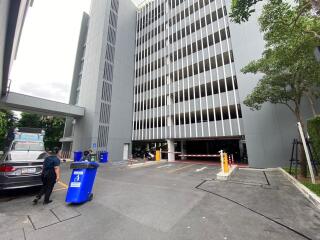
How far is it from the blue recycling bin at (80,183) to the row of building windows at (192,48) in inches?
814

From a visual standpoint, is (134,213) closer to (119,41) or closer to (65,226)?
(65,226)

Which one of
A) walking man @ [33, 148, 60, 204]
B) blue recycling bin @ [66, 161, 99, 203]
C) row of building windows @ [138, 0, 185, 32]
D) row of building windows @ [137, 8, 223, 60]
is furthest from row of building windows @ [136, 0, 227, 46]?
walking man @ [33, 148, 60, 204]

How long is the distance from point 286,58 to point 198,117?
1209cm

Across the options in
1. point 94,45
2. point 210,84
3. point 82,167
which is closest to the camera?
point 82,167

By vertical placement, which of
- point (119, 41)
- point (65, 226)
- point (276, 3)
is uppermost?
point (119, 41)

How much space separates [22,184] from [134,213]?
502 centimetres

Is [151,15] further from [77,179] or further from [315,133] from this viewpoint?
[77,179]

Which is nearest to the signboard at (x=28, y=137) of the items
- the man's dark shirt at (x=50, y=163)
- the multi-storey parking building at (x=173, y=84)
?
the man's dark shirt at (x=50, y=163)

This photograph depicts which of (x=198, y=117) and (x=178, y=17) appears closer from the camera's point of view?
(x=198, y=117)

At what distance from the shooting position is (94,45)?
2461cm

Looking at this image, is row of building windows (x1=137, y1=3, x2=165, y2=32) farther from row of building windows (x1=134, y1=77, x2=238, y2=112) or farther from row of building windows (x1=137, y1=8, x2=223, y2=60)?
row of building windows (x1=134, y1=77, x2=238, y2=112)

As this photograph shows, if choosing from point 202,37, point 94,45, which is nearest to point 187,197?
point 202,37

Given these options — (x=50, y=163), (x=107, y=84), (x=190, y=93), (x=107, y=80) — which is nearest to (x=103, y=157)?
(x=107, y=84)

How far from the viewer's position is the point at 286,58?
8203mm
